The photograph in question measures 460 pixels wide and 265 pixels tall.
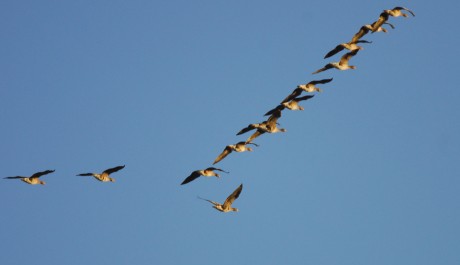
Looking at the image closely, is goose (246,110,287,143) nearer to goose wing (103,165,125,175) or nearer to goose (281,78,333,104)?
goose (281,78,333,104)

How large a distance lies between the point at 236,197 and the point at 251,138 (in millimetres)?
6460

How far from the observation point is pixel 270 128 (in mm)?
87625

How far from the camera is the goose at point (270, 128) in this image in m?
86.8

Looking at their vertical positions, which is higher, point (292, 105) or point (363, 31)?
point (363, 31)

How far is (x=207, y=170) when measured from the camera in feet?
283

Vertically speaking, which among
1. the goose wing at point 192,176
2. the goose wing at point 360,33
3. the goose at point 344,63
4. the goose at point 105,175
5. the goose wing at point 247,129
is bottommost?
the goose wing at point 192,176

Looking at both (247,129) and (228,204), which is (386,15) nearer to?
(247,129)

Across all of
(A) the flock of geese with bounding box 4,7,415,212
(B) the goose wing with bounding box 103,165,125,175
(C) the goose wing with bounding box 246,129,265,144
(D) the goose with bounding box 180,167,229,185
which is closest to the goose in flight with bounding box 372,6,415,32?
(A) the flock of geese with bounding box 4,7,415,212

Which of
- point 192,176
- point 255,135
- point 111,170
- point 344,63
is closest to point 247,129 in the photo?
point 255,135

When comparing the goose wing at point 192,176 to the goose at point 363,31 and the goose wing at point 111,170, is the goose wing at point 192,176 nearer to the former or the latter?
the goose wing at point 111,170

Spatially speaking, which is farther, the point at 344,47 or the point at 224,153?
the point at 224,153

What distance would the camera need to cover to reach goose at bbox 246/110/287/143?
8675 centimetres

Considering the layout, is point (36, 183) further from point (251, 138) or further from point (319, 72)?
point (319, 72)

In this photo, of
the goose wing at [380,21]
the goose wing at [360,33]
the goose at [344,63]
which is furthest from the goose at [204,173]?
the goose wing at [380,21]
